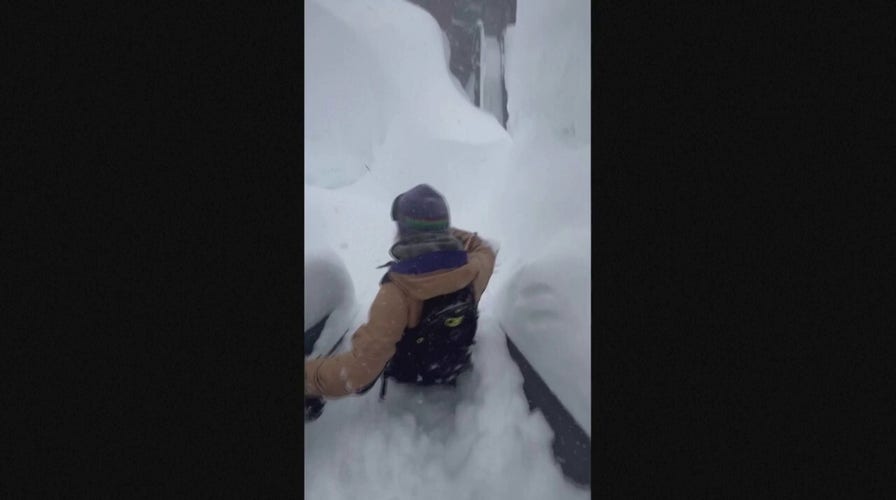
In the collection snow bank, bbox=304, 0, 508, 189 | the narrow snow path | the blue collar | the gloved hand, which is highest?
snow bank, bbox=304, 0, 508, 189

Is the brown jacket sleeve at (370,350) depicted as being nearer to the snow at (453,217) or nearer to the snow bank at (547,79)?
the snow at (453,217)

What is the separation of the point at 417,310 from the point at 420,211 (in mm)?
296

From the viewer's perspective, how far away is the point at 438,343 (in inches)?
69.1

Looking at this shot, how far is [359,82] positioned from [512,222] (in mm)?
633

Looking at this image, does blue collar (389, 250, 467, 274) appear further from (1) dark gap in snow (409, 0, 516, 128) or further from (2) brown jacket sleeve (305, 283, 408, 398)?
(1) dark gap in snow (409, 0, 516, 128)

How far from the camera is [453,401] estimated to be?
1.78 meters

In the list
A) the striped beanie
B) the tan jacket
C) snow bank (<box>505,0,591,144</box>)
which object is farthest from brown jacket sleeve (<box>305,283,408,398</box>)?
snow bank (<box>505,0,591,144</box>)

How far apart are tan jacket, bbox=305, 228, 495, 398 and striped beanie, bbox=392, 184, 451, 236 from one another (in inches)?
2.5

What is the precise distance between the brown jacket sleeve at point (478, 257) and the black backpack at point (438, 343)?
0.04 meters

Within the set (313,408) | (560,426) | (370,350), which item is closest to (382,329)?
(370,350)

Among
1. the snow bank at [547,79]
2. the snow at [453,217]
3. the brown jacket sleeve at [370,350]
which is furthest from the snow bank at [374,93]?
the brown jacket sleeve at [370,350]

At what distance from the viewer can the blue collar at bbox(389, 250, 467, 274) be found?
5.64ft

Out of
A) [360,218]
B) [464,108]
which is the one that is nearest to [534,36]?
[464,108]

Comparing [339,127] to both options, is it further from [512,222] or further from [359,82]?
[512,222]
